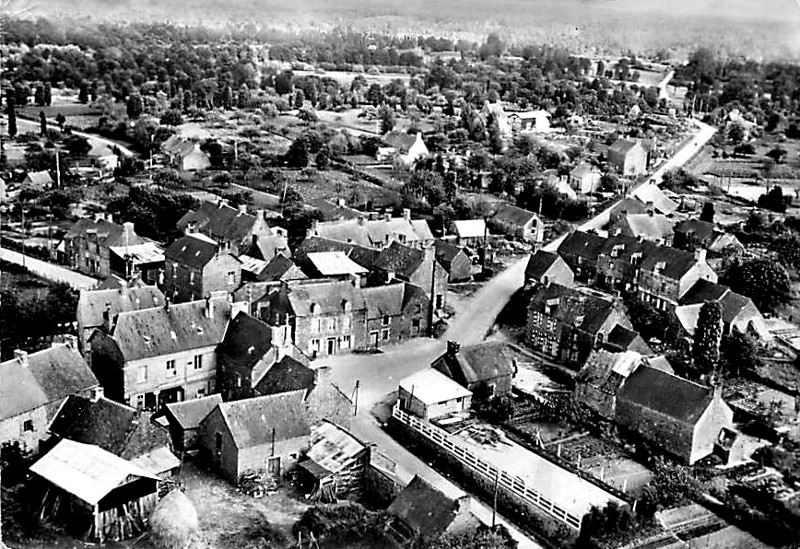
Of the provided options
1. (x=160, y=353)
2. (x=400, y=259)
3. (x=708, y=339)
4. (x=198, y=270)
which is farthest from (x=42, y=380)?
(x=708, y=339)

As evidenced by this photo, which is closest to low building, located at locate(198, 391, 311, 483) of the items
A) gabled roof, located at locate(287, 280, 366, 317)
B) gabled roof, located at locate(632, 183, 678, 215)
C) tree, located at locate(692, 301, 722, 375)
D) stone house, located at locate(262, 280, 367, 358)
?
stone house, located at locate(262, 280, 367, 358)

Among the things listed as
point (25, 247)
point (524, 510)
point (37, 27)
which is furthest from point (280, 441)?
point (37, 27)

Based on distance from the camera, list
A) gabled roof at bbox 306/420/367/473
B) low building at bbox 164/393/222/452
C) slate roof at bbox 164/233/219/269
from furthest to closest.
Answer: slate roof at bbox 164/233/219/269 → low building at bbox 164/393/222/452 → gabled roof at bbox 306/420/367/473

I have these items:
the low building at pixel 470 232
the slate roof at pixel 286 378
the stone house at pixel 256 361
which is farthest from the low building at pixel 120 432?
the low building at pixel 470 232

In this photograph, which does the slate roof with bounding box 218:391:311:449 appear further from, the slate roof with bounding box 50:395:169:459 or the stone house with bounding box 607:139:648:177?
the stone house with bounding box 607:139:648:177

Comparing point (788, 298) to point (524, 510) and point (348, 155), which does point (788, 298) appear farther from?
point (348, 155)
